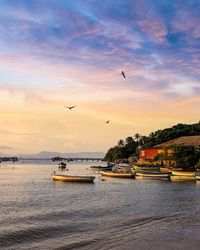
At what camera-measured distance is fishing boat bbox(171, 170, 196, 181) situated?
261 feet

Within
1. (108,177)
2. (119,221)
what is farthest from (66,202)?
(108,177)

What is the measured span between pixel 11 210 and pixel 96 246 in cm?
1756

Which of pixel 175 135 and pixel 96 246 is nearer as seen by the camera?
pixel 96 246

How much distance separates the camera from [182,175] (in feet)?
268

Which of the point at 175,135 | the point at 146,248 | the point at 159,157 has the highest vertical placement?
the point at 175,135

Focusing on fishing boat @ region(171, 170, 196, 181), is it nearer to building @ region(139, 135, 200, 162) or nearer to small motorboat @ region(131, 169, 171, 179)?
small motorboat @ region(131, 169, 171, 179)

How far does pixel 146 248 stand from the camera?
2483 cm

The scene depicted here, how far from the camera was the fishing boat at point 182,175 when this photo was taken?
7950 cm

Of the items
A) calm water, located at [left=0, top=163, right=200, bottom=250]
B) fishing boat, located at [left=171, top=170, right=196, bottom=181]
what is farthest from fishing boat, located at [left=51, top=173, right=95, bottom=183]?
calm water, located at [left=0, top=163, right=200, bottom=250]

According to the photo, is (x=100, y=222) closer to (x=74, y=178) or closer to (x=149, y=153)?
(x=74, y=178)

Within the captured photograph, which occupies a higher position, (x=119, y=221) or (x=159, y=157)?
(x=159, y=157)

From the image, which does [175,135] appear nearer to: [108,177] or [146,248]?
[108,177]

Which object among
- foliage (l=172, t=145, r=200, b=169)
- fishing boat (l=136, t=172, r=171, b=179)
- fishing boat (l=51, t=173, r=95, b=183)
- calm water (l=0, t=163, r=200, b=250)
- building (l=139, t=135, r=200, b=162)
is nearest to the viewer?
calm water (l=0, t=163, r=200, b=250)

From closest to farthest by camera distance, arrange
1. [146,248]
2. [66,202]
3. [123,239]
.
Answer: [146,248], [123,239], [66,202]
